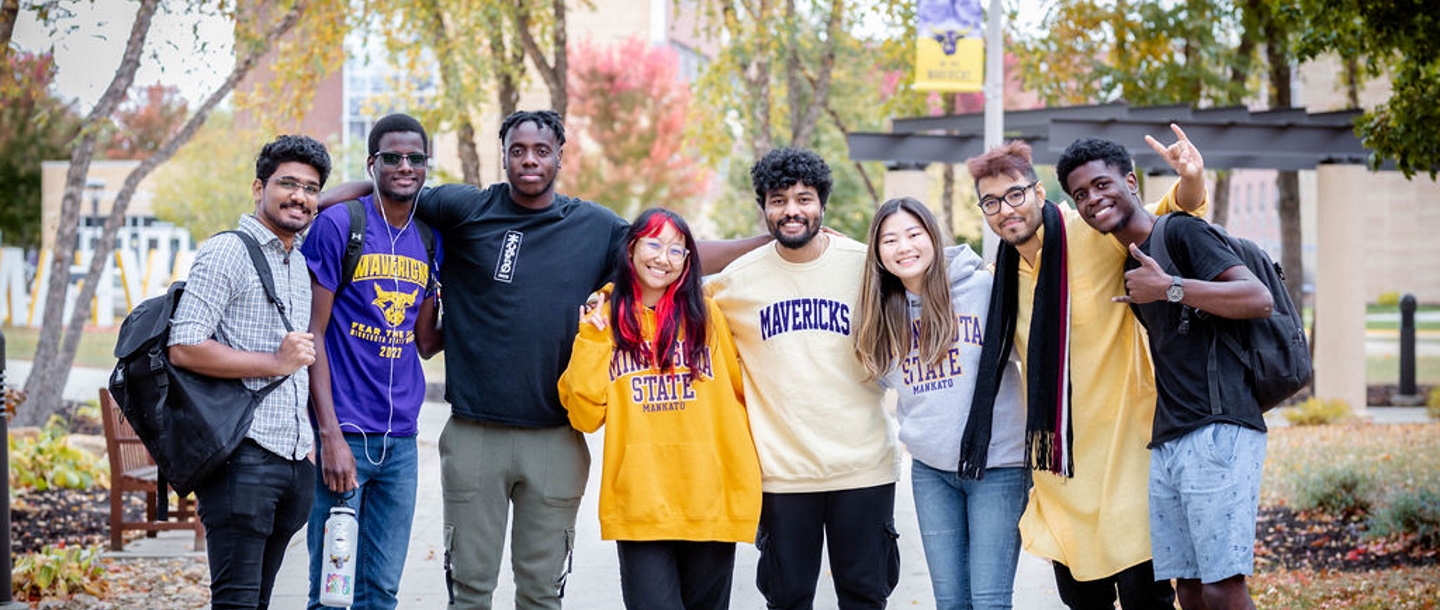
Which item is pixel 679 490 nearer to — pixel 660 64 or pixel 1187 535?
pixel 1187 535

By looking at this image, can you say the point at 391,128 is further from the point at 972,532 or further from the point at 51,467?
the point at 51,467

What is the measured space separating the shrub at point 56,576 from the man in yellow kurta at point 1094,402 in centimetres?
493

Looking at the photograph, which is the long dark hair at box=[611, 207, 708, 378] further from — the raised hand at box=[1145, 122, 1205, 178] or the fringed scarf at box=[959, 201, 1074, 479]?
the raised hand at box=[1145, 122, 1205, 178]

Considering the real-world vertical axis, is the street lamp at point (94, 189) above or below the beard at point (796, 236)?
above

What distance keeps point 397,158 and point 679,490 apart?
1472 millimetres

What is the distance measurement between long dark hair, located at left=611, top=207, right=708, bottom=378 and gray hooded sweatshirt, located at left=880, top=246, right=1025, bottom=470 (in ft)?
2.15

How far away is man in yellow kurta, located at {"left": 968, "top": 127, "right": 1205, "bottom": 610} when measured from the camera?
443cm

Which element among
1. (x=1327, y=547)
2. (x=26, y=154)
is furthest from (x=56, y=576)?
(x=26, y=154)

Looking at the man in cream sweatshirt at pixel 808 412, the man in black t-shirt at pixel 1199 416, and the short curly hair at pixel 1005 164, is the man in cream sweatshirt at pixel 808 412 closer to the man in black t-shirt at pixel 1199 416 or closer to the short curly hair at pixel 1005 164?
the short curly hair at pixel 1005 164

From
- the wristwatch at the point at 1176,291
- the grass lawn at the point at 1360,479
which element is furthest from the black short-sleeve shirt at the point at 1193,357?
the grass lawn at the point at 1360,479

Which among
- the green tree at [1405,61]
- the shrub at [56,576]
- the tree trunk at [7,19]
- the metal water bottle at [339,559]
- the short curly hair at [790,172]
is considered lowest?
the shrub at [56,576]

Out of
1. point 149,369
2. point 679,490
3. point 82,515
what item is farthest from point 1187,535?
point 82,515

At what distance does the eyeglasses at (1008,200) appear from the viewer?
14.8ft

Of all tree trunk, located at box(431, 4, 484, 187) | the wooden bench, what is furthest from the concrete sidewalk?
tree trunk, located at box(431, 4, 484, 187)
